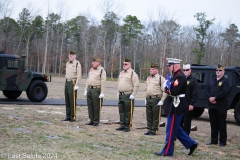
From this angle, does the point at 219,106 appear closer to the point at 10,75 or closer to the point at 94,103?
the point at 94,103

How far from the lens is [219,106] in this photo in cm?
734

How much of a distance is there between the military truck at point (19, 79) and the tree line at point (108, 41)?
33047 mm

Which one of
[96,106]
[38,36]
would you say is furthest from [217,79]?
[38,36]

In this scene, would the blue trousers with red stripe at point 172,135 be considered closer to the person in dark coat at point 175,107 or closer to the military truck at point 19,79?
the person in dark coat at point 175,107

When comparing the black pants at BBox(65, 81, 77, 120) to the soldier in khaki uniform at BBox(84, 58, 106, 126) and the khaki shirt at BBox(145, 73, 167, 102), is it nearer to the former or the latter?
the soldier in khaki uniform at BBox(84, 58, 106, 126)

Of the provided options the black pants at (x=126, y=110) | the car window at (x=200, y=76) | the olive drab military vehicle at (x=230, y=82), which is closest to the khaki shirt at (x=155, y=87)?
the black pants at (x=126, y=110)

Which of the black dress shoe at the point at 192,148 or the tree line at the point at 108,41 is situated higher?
the tree line at the point at 108,41

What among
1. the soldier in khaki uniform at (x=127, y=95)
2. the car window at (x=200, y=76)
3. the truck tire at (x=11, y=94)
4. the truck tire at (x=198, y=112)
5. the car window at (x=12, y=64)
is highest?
the car window at (x=12, y=64)

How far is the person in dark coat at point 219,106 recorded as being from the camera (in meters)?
7.31

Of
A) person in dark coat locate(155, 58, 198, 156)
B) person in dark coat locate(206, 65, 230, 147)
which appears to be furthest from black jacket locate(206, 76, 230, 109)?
person in dark coat locate(155, 58, 198, 156)

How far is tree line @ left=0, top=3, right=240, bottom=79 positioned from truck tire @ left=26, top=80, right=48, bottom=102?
33.1 m

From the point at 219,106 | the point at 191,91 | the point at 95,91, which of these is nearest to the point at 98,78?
the point at 95,91

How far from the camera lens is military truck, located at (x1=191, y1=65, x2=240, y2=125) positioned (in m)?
11.0

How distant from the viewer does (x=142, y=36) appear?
207 feet
